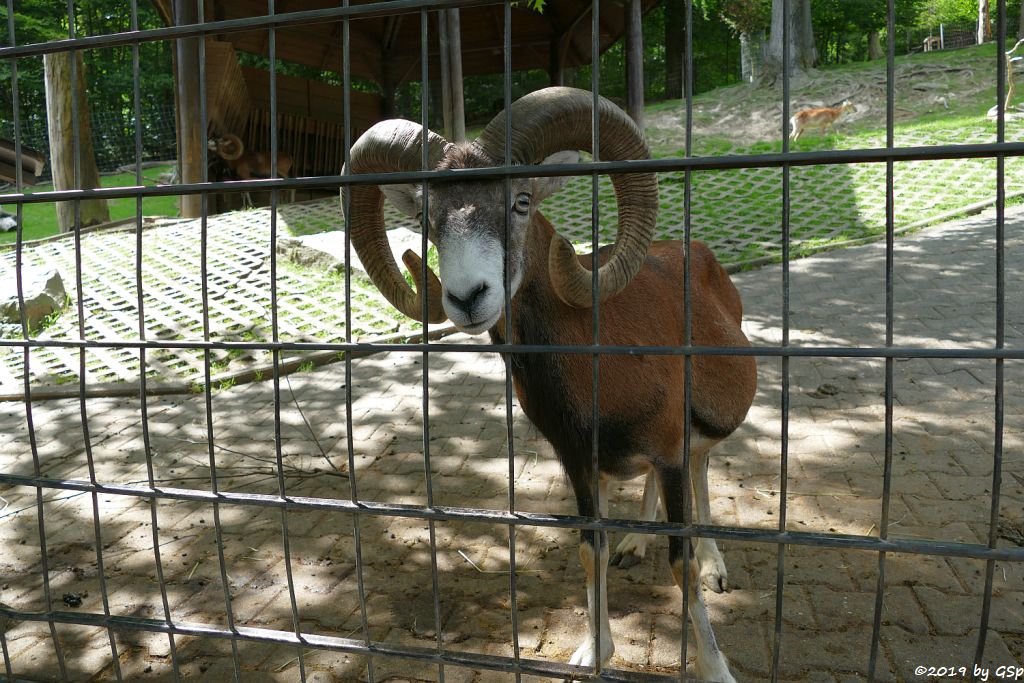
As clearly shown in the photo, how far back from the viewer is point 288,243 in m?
10.5

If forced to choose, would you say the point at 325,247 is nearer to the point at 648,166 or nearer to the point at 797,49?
the point at 648,166

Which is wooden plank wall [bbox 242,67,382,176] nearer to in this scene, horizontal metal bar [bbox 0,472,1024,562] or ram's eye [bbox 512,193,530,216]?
ram's eye [bbox 512,193,530,216]

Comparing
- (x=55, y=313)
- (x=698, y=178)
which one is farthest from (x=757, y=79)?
(x=55, y=313)

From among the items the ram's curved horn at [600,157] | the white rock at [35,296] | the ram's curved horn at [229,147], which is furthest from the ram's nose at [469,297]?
the ram's curved horn at [229,147]

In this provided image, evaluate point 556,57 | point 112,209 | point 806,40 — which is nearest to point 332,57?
point 556,57

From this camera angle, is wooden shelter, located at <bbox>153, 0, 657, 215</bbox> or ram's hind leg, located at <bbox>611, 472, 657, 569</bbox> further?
wooden shelter, located at <bbox>153, 0, 657, 215</bbox>

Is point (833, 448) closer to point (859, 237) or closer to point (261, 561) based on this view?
point (261, 561)

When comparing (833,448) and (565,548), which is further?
(833,448)

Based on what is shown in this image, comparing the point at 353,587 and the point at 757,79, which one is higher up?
the point at 757,79

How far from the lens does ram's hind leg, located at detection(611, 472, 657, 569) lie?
12.9 ft

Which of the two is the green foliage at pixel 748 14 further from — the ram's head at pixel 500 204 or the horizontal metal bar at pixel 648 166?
the horizontal metal bar at pixel 648 166

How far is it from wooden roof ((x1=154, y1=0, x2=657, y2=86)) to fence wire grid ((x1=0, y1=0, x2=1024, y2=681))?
33.9 ft

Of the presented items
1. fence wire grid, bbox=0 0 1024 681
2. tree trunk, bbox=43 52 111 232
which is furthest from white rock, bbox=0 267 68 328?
tree trunk, bbox=43 52 111 232

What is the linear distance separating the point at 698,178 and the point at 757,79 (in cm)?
1206
